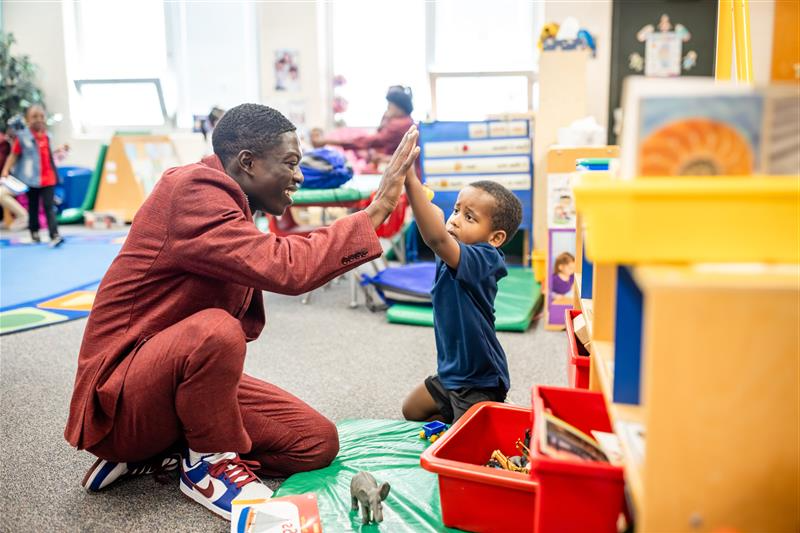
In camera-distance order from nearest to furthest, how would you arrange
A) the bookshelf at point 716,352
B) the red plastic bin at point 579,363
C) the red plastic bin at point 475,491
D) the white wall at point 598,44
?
the bookshelf at point 716,352 < the red plastic bin at point 475,491 < the red plastic bin at point 579,363 < the white wall at point 598,44

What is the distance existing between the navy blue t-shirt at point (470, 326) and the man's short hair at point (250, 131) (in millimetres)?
538

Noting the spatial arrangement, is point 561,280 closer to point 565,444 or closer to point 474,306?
point 474,306

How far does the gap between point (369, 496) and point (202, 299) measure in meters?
0.58

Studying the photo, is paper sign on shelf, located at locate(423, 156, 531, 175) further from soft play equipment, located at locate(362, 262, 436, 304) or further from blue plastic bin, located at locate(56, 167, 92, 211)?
blue plastic bin, located at locate(56, 167, 92, 211)

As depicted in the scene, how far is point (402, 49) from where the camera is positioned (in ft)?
23.1

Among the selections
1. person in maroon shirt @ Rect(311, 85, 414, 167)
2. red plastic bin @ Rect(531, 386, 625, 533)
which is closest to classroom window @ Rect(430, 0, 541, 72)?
person in maroon shirt @ Rect(311, 85, 414, 167)

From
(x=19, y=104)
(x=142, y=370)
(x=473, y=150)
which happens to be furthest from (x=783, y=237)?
(x=19, y=104)

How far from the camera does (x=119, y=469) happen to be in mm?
1723

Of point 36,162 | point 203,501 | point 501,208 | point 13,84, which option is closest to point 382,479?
point 203,501

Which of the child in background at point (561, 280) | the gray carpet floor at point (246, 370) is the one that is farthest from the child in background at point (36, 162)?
the child in background at point (561, 280)

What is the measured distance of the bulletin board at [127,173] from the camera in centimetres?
698

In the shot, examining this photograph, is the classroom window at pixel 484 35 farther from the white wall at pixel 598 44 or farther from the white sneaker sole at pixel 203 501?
the white sneaker sole at pixel 203 501

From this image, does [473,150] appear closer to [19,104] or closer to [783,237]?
[783,237]

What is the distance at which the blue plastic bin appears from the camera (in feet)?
23.7
